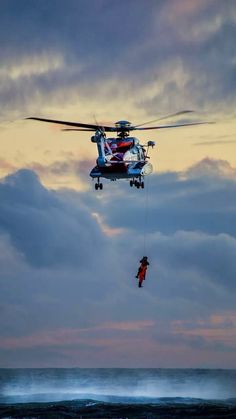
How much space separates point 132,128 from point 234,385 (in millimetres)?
128680

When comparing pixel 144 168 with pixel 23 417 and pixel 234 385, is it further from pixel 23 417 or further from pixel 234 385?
pixel 234 385

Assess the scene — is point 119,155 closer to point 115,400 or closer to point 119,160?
point 119,160

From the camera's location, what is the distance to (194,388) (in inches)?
7411

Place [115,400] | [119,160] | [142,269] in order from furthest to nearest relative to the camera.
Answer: [115,400] → [119,160] → [142,269]

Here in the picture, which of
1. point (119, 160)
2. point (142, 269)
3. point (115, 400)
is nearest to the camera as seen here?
point (142, 269)

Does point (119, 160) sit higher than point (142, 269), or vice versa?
point (119, 160)

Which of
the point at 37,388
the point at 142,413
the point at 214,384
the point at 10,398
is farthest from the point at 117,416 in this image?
the point at 214,384

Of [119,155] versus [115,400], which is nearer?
[119,155]

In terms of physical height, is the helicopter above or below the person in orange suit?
above

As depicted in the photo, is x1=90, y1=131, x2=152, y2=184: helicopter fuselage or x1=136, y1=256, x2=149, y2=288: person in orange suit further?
x1=90, y1=131, x2=152, y2=184: helicopter fuselage

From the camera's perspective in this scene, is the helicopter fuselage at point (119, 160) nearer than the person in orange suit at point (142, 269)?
No

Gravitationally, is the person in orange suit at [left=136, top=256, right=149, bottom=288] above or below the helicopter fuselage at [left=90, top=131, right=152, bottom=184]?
below

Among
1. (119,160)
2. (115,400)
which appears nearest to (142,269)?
(119,160)

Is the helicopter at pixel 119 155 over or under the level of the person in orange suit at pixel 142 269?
over
